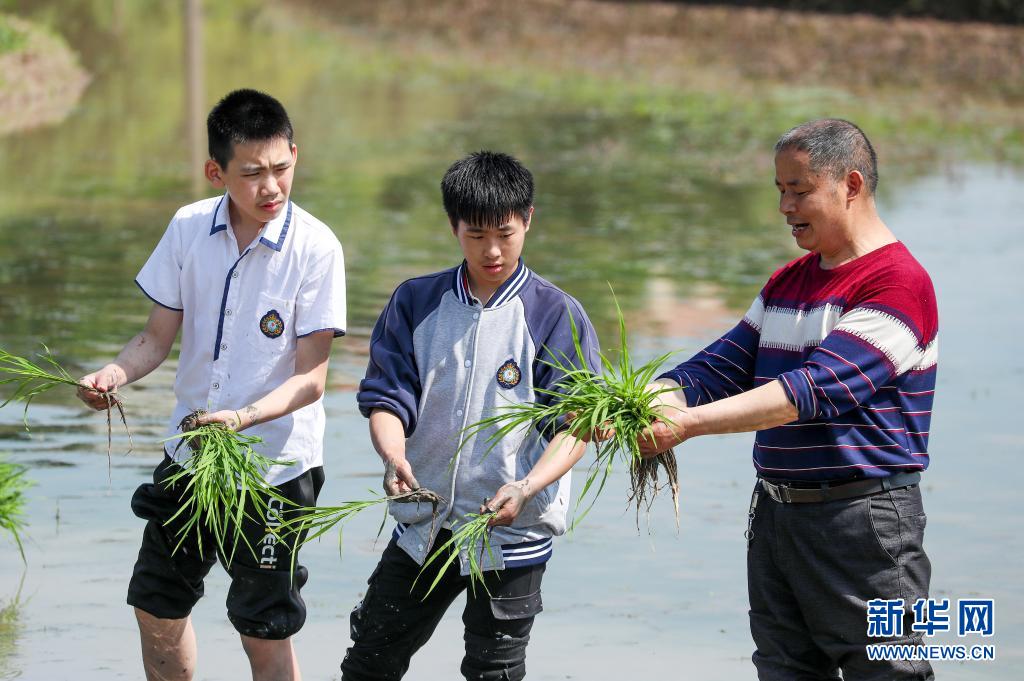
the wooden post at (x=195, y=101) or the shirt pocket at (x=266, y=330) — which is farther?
the wooden post at (x=195, y=101)

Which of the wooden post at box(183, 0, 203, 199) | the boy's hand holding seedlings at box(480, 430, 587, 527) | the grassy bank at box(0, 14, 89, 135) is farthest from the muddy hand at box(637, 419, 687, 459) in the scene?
the grassy bank at box(0, 14, 89, 135)

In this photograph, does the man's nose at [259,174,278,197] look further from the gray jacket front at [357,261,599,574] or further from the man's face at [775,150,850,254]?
the man's face at [775,150,850,254]

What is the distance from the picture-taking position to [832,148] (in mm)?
4152

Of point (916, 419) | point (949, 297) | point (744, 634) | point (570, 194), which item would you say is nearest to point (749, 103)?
point (570, 194)

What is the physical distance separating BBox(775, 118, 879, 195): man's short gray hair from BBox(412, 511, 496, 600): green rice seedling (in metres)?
1.27

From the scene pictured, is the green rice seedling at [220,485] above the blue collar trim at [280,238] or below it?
below

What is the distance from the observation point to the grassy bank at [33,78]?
21750 millimetres

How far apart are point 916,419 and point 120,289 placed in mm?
8643

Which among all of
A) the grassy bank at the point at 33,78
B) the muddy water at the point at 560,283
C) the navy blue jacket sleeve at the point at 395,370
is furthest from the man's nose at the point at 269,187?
the grassy bank at the point at 33,78

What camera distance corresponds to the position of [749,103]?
2605 centimetres

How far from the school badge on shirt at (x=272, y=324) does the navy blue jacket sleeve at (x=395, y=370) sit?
1.06 feet

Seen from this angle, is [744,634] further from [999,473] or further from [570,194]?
[570,194]

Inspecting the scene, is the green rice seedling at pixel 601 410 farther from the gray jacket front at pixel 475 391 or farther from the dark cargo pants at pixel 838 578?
the dark cargo pants at pixel 838 578

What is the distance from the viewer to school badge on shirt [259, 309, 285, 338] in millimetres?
4715
